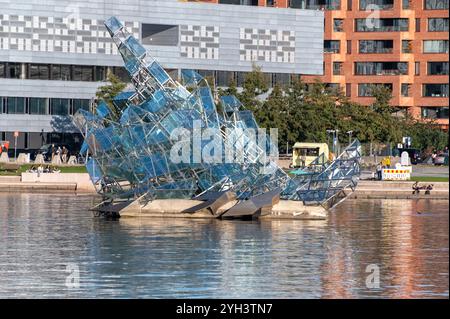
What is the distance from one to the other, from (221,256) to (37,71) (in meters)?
104

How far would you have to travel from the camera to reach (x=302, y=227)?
257 ft

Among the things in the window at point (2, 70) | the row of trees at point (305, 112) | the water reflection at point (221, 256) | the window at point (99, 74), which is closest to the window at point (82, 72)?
the window at point (99, 74)

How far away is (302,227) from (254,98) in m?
83.2

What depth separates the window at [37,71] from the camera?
163000mm

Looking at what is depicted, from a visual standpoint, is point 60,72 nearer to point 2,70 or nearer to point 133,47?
point 2,70

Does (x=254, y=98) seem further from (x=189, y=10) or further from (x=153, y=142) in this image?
(x=153, y=142)

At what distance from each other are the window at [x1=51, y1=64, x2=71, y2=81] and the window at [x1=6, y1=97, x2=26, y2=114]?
4.75 metres

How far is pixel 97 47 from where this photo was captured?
164000 millimetres

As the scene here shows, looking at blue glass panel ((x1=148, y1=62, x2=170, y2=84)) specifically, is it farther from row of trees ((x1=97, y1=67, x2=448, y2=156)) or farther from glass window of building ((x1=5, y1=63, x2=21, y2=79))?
glass window of building ((x1=5, y1=63, x2=21, y2=79))

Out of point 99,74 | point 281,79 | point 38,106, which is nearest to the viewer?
point 38,106

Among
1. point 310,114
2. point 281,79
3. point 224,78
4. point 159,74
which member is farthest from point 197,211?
point 281,79

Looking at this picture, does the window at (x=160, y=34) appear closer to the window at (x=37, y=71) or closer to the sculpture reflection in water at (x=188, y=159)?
the window at (x=37, y=71)

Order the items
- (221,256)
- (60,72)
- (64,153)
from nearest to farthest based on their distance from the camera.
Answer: (221,256), (64,153), (60,72)
